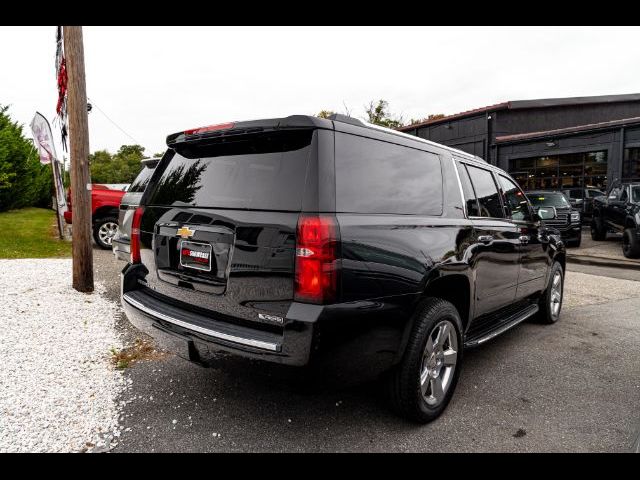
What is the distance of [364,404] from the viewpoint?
2988mm

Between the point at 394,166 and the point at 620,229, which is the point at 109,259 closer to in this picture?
the point at 394,166

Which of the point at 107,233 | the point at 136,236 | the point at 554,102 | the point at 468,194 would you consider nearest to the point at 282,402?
the point at 136,236

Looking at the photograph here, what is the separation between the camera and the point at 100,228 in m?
9.99

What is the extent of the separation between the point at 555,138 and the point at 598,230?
7.26 meters

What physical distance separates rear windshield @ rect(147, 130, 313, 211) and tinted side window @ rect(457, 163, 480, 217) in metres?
1.62

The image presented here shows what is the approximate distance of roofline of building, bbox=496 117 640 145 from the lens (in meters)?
16.8

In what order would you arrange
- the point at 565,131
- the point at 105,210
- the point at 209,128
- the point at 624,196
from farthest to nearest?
1. the point at 565,131
2. the point at 624,196
3. the point at 105,210
4. the point at 209,128

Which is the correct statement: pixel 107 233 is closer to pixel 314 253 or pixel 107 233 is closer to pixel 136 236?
pixel 136 236
